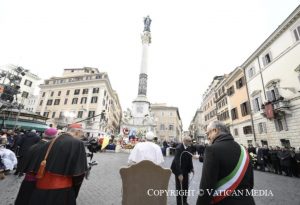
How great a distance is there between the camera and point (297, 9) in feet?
49.3

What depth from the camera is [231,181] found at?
1.82 m

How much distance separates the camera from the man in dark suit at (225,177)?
1.79 m

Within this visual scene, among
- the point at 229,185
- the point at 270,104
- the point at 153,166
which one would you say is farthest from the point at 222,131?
the point at 270,104

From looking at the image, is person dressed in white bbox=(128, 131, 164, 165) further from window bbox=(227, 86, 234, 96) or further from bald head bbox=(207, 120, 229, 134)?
window bbox=(227, 86, 234, 96)

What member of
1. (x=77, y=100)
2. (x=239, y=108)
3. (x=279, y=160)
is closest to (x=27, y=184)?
(x=279, y=160)

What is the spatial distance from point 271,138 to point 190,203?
18060mm

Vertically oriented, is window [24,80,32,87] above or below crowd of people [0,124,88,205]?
above

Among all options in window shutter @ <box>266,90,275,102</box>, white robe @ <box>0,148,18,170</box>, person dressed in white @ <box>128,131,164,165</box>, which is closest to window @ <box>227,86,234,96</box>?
window shutter @ <box>266,90,275,102</box>

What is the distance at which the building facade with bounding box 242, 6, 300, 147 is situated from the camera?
49.8 ft

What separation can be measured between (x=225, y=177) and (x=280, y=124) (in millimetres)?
19638

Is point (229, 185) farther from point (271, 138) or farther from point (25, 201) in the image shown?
point (271, 138)

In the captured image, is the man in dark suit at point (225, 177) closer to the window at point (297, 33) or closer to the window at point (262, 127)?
the window at point (297, 33)

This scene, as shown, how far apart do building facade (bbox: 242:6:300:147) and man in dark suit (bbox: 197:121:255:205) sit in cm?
1751

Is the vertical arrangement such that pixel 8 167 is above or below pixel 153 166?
below
